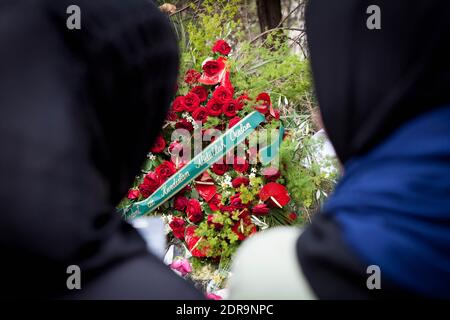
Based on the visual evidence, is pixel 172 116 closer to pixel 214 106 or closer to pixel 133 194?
pixel 214 106

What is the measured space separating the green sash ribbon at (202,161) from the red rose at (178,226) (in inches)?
2.7

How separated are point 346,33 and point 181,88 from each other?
0.90 meters

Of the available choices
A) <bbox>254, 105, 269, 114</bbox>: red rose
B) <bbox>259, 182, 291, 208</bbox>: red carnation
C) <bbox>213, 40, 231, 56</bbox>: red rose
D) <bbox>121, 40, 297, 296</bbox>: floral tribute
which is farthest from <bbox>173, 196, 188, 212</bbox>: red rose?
<bbox>213, 40, 231, 56</bbox>: red rose

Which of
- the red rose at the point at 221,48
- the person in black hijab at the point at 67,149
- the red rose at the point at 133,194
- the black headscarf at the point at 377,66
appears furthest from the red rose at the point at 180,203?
the black headscarf at the point at 377,66

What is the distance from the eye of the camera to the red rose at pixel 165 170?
1440 millimetres

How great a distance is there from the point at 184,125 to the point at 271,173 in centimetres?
31

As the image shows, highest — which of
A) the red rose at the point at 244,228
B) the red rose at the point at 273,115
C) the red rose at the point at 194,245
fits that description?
the red rose at the point at 273,115

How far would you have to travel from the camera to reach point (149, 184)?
1.45m

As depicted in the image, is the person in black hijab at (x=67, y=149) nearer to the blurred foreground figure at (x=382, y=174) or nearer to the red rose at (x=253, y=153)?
the blurred foreground figure at (x=382, y=174)

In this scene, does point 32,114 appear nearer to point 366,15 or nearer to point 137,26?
point 137,26

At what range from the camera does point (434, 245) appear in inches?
24.5

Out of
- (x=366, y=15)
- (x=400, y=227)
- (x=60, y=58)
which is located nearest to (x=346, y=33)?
(x=366, y=15)

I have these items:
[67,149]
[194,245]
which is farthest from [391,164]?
[194,245]

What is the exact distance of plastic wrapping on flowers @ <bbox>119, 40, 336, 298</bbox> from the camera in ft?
4.64
